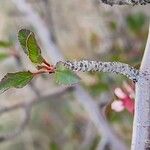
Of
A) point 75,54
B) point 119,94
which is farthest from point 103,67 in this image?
point 75,54

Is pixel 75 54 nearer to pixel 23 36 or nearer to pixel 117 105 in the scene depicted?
pixel 117 105

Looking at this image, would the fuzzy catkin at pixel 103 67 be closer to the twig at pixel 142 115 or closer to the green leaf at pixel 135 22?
the twig at pixel 142 115

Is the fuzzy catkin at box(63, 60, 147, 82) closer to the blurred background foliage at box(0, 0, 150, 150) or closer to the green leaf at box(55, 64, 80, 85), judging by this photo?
the green leaf at box(55, 64, 80, 85)

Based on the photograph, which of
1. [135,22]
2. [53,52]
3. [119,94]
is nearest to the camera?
[119,94]

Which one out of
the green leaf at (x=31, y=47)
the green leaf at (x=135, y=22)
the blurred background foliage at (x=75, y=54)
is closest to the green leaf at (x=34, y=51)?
the green leaf at (x=31, y=47)

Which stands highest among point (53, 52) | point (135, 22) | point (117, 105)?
point (135, 22)

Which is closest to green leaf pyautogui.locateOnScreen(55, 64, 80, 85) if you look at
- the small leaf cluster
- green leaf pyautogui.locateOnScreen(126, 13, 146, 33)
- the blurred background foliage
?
the small leaf cluster

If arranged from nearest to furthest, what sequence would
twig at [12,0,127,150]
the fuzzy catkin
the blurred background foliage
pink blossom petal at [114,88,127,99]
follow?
1. the fuzzy catkin
2. pink blossom petal at [114,88,127,99]
3. twig at [12,0,127,150]
4. the blurred background foliage
